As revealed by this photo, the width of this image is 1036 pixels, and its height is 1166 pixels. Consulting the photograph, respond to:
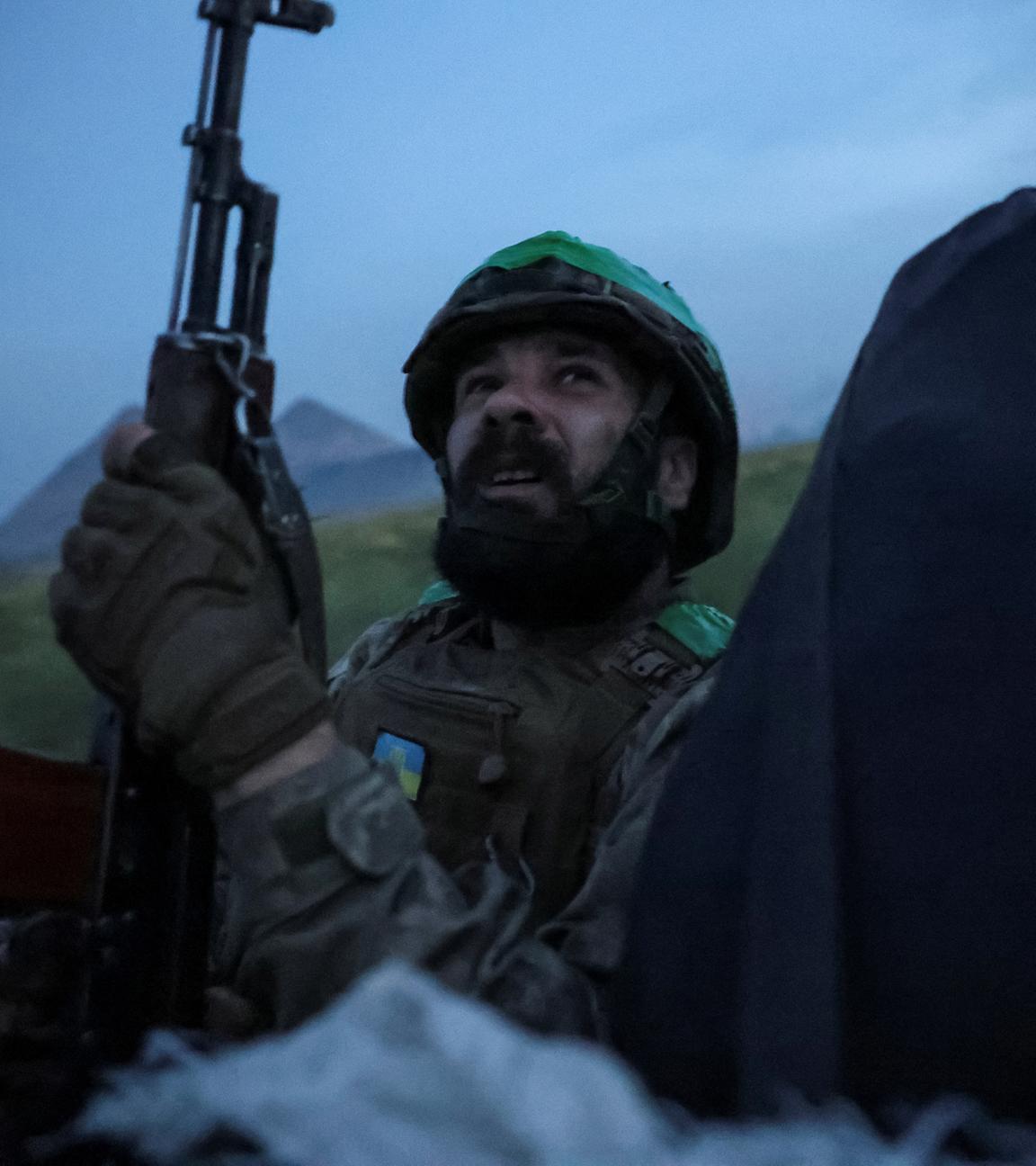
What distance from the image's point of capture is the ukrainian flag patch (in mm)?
1710

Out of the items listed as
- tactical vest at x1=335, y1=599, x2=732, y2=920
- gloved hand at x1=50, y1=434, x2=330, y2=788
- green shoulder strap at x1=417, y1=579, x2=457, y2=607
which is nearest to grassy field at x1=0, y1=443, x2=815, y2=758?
green shoulder strap at x1=417, y1=579, x2=457, y2=607

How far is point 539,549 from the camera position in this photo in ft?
5.88

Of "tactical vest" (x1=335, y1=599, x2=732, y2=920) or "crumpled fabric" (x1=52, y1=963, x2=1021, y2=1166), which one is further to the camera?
"tactical vest" (x1=335, y1=599, x2=732, y2=920)

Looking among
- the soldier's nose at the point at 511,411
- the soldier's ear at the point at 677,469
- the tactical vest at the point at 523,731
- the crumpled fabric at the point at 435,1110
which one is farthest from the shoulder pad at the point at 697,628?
the crumpled fabric at the point at 435,1110

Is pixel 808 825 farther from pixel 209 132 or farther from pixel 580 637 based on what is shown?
pixel 209 132

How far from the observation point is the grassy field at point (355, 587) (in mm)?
2631

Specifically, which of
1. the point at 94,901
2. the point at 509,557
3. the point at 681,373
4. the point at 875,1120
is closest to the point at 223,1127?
the point at 94,901

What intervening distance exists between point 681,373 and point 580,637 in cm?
51

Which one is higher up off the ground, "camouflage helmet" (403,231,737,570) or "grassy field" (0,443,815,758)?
"camouflage helmet" (403,231,737,570)

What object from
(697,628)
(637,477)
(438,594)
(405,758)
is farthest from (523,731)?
(438,594)

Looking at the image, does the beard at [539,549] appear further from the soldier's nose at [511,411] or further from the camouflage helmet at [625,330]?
the camouflage helmet at [625,330]

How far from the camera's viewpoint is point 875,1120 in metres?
0.90

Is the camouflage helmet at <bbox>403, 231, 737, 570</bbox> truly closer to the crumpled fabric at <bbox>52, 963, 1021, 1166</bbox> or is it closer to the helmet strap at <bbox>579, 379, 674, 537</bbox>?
the helmet strap at <bbox>579, 379, 674, 537</bbox>

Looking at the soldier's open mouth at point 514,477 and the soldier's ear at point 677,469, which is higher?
the soldier's ear at point 677,469
